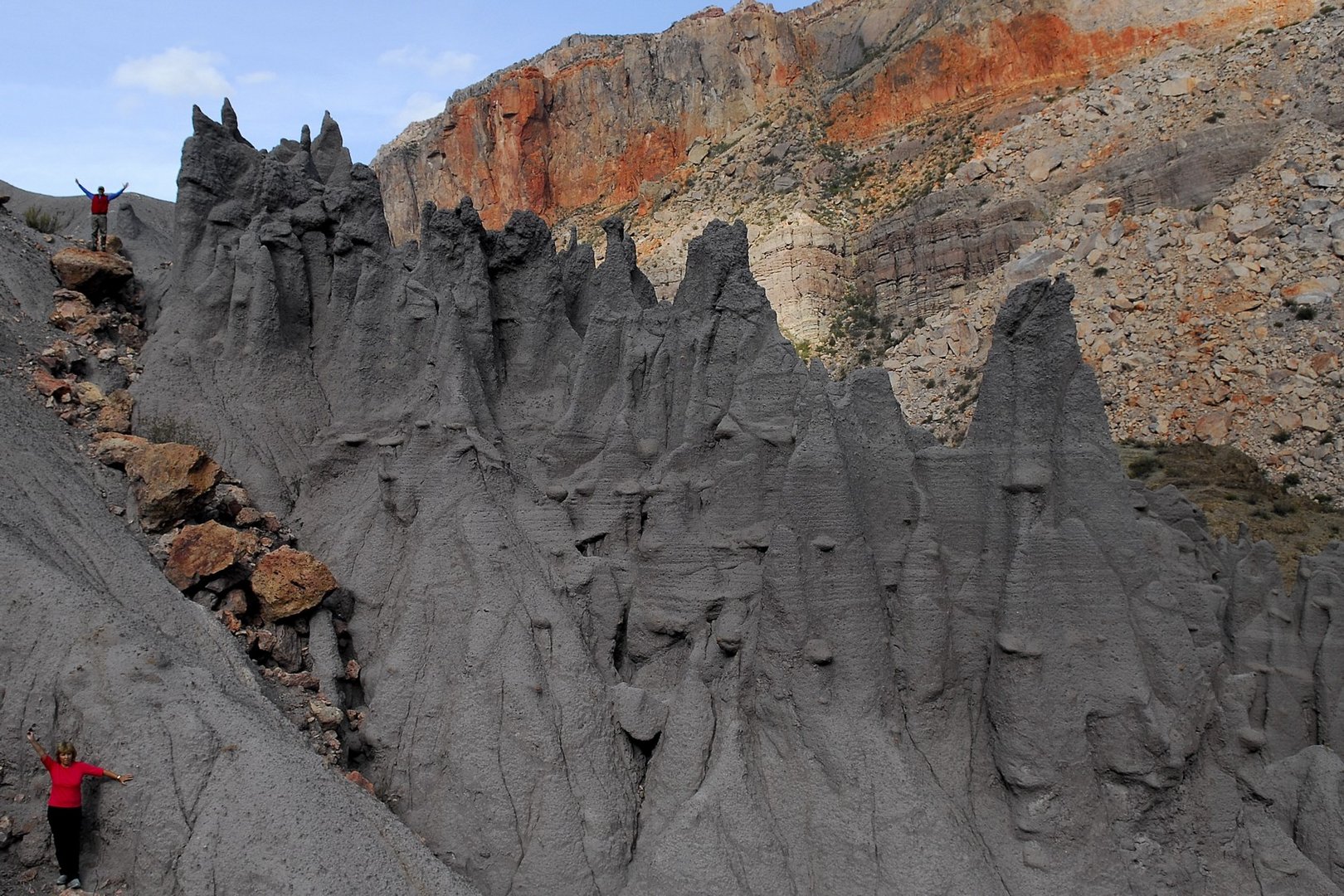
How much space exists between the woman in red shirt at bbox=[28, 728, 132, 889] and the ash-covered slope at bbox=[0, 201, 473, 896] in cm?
16

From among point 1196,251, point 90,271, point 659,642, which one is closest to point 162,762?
point 659,642

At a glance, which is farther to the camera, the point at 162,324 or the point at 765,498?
the point at 162,324

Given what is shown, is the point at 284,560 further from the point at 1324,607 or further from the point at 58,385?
the point at 1324,607

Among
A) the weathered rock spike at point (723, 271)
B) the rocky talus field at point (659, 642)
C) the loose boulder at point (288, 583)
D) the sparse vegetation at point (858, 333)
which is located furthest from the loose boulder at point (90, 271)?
the sparse vegetation at point (858, 333)

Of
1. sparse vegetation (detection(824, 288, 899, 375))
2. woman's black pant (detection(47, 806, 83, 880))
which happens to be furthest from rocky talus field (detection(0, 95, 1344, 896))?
sparse vegetation (detection(824, 288, 899, 375))

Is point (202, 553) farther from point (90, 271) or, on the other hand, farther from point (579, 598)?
point (90, 271)

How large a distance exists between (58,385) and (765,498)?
10.9m

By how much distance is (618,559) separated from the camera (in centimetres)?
1212

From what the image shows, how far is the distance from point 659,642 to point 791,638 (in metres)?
1.88

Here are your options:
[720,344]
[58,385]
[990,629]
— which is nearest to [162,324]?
[58,385]

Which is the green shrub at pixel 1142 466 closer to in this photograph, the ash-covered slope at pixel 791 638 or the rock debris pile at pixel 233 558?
the ash-covered slope at pixel 791 638

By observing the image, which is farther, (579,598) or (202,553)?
(579,598)

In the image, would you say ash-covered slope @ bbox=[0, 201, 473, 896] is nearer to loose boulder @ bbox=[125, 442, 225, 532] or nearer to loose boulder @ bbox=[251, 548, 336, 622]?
loose boulder @ bbox=[251, 548, 336, 622]

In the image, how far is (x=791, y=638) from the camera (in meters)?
10.4
